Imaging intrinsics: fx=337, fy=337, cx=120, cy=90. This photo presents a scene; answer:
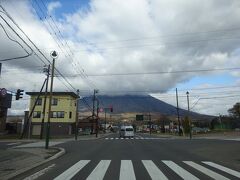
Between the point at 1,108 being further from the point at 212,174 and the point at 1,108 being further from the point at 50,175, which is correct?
the point at 212,174

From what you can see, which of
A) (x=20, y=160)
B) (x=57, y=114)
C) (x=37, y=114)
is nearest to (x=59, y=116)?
(x=57, y=114)

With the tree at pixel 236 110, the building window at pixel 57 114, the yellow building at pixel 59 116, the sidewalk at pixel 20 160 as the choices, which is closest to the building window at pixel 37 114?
the yellow building at pixel 59 116

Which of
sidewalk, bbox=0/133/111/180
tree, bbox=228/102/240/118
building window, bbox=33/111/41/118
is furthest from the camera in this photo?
tree, bbox=228/102/240/118

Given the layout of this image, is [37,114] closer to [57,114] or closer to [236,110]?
[57,114]

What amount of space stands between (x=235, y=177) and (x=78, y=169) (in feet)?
19.1

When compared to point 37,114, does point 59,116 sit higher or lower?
lower

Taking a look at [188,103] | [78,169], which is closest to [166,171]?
[78,169]

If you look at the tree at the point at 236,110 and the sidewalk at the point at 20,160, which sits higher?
the tree at the point at 236,110

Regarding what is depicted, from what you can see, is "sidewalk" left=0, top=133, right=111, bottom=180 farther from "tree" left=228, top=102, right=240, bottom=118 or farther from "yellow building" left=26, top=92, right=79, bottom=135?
"tree" left=228, top=102, right=240, bottom=118

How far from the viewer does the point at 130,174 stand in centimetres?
1161

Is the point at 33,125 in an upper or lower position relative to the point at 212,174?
upper

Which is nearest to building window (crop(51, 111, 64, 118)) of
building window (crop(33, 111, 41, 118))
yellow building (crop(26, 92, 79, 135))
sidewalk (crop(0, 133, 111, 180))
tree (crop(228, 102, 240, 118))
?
yellow building (crop(26, 92, 79, 135))

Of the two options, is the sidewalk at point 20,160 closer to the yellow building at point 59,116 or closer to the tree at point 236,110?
the yellow building at point 59,116

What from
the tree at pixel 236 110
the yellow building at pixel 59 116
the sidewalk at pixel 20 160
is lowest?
the sidewalk at pixel 20 160
